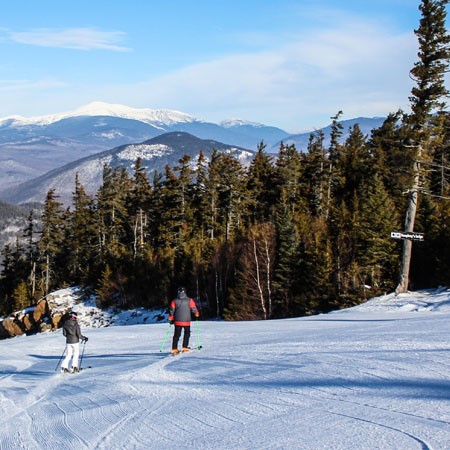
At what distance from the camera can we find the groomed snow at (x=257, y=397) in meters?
6.91

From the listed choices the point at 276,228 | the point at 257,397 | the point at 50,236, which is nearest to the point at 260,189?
the point at 276,228

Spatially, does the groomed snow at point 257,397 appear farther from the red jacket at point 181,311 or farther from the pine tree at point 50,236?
the pine tree at point 50,236

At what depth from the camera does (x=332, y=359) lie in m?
11.2

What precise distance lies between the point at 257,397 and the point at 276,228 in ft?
118

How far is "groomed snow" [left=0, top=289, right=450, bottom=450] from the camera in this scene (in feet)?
22.7

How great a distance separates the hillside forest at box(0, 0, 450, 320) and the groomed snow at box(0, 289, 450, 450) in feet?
44.8

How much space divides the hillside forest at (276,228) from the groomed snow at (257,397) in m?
Result: 13.7

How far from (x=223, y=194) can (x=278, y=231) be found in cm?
1709

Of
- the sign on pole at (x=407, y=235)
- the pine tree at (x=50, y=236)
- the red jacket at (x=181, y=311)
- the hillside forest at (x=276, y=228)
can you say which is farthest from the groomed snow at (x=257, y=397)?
the pine tree at (x=50, y=236)

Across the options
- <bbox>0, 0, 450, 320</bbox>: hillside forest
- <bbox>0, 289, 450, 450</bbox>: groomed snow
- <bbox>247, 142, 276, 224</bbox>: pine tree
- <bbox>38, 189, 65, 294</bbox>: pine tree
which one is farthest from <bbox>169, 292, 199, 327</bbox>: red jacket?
<bbox>38, 189, 65, 294</bbox>: pine tree

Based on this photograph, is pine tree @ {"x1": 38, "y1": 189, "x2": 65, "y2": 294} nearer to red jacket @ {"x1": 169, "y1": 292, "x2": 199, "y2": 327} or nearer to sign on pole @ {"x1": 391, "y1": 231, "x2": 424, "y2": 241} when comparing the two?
sign on pole @ {"x1": 391, "y1": 231, "x2": 424, "y2": 241}

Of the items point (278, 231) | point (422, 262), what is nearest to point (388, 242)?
point (422, 262)

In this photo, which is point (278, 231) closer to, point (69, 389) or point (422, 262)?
point (422, 262)

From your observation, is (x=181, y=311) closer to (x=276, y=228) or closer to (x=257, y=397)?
(x=257, y=397)
